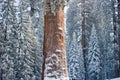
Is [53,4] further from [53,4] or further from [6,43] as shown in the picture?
[6,43]

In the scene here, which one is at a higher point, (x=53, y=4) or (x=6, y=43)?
(x=53, y=4)

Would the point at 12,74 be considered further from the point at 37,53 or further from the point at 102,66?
the point at 102,66

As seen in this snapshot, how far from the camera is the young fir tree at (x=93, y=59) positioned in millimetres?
36438

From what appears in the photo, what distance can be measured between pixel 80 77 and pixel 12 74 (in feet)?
30.1

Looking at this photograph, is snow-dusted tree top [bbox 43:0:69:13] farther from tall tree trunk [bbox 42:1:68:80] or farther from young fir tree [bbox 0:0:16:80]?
young fir tree [bbox 0:0:16:80]

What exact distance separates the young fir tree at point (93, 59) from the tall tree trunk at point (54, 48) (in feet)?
102

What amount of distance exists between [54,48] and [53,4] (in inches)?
32.1

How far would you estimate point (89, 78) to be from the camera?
121 feet

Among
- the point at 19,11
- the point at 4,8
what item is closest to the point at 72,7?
the point at 19,11

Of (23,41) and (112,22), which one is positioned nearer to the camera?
(23,41)

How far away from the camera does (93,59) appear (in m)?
36.7

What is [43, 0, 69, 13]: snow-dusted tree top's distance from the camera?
569 cm

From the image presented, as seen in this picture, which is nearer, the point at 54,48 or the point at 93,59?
the point at 54,48

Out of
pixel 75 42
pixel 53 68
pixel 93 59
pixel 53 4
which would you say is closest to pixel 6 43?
pixel 75 42
